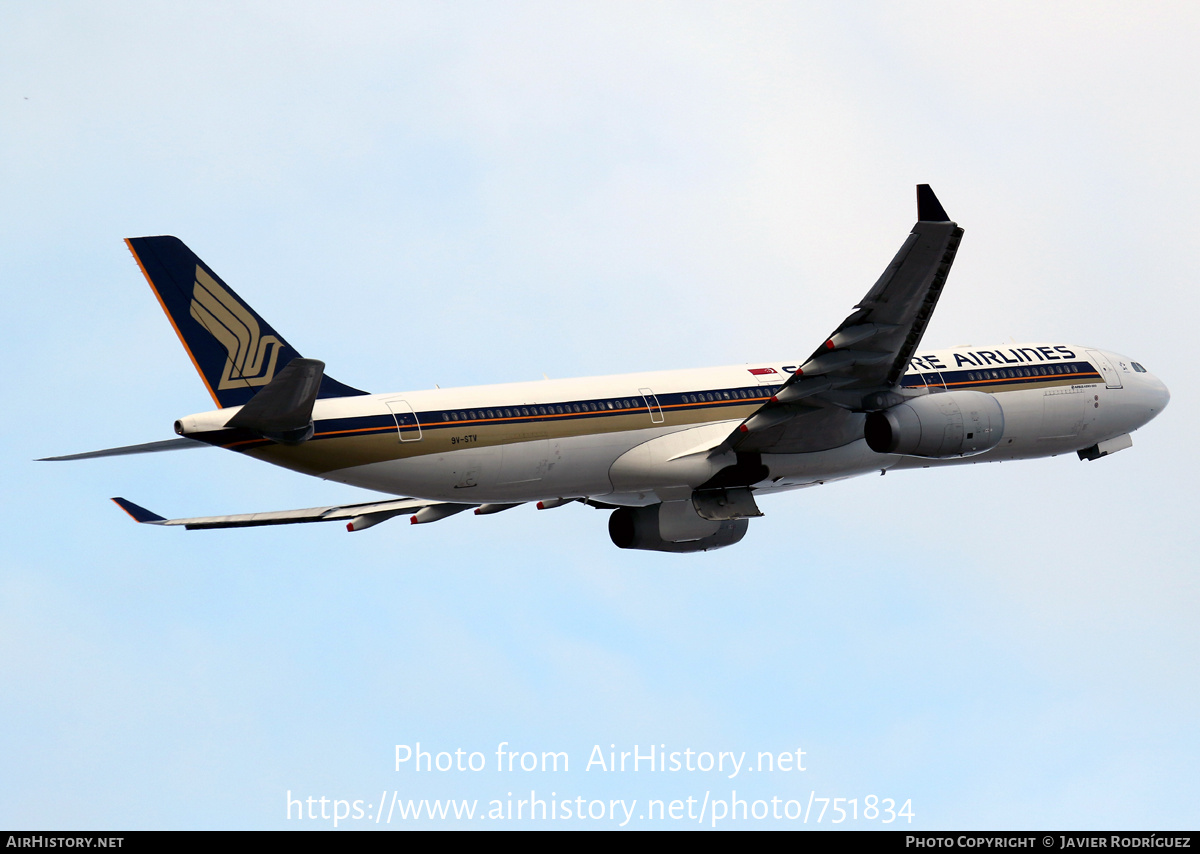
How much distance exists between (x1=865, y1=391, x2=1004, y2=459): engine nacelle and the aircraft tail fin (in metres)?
12.9

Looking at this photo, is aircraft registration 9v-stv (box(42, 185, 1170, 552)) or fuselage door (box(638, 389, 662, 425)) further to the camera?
fuselage door (box(638, 389, 662, 425))

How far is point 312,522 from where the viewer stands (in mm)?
36344

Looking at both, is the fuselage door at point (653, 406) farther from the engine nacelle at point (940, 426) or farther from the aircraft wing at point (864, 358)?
the engine nacelle at point (940, 426)

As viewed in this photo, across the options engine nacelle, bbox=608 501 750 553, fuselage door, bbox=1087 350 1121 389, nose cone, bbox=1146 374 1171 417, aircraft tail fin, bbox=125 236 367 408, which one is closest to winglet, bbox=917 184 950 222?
engine nacelle, bbox=608 501 750 553

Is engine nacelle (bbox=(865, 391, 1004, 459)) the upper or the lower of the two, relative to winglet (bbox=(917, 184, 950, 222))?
lower

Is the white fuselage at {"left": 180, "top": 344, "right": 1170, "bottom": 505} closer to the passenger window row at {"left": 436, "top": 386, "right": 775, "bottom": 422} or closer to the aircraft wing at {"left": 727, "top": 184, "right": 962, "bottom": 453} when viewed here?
the passenger window row at {"left": 436, "top": 386, "right": 775, "bottom": 422}

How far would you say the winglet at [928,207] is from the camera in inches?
1086

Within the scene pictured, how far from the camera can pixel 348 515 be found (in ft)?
120

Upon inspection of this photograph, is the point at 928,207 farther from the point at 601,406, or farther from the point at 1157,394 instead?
the point at 1157,394

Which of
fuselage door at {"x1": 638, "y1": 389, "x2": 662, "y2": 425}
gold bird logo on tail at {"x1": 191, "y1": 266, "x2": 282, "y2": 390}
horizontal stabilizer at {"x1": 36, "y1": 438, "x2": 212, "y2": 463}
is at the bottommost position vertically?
horizontal stabilizer at {"x1": 36, "y1": 438, "x2": 212, "y2": 463}

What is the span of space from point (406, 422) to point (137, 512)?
8.16 meters

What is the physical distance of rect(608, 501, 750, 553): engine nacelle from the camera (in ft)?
121

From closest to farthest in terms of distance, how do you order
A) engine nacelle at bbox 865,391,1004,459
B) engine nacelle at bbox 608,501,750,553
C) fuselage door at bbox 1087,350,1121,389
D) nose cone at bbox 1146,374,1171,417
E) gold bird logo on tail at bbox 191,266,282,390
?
gold bird logo on tail at bbox 191,266,282,390
engine nacelle at bbox 865,391,1004,459
engine nacelle at bbox 608,501,750,553
fuselage door at bbox 1087,350,1121,389
nose cone at bbox 1146,374,1171,417

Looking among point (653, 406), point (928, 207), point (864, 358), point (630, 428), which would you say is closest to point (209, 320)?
point (630, 428)
